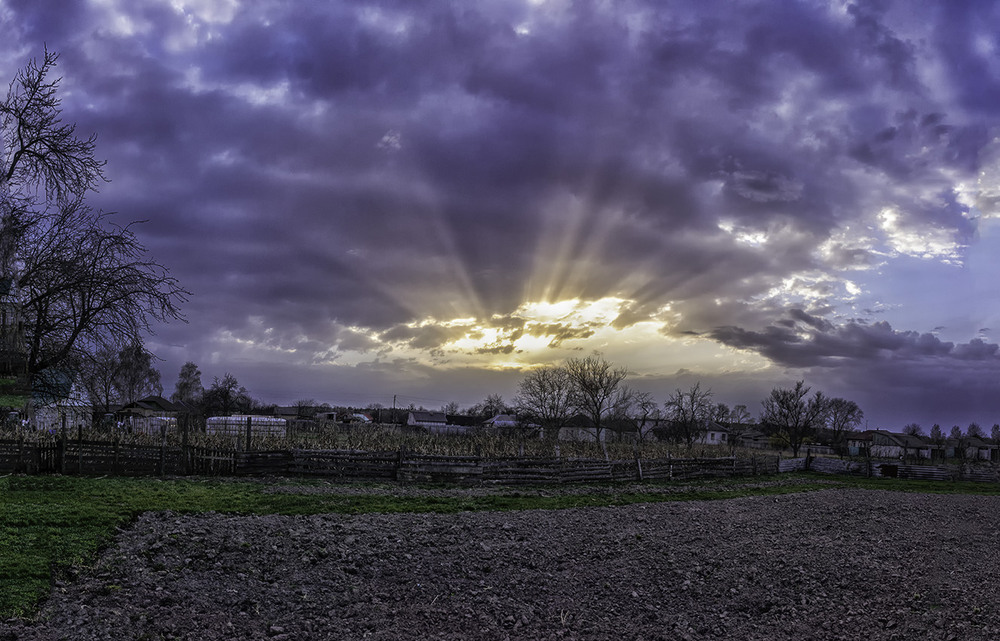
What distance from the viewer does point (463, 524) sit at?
16.3 meters

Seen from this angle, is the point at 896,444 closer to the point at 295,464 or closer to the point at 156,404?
the point at 156,404

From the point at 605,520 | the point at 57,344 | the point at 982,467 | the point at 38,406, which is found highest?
the point at 57,344

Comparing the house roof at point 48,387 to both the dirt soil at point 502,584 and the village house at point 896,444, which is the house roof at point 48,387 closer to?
the dirt soil at point 502,584

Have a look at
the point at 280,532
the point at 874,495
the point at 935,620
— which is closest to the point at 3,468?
the point at 280,532

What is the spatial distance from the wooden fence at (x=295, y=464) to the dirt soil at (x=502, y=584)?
1235 cm

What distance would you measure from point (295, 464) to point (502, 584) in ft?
64.4

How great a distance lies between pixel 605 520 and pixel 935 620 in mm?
8979

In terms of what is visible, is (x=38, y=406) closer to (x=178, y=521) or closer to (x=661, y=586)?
(x=178, y=521)

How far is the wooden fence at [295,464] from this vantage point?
80.6 ft

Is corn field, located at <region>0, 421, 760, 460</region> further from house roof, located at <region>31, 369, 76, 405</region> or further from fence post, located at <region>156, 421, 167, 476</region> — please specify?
house roof, located at <region>31, 369, 76, 405</region>

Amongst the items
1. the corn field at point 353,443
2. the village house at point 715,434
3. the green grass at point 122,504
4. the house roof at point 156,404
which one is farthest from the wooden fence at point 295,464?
the village house at point 715,434

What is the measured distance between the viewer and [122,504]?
15.5 meters

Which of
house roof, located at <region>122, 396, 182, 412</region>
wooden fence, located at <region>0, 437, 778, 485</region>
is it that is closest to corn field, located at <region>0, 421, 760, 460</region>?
wooden fence, located at <region>0, 437, 778, 485</region>

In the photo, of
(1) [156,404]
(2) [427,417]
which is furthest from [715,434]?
(1) [156,404]
